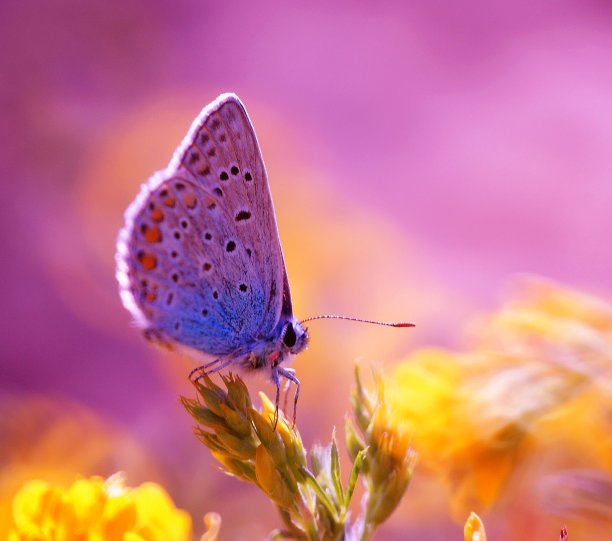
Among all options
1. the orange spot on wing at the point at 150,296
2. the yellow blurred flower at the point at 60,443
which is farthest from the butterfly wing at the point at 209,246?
the yellow blurred flower at the point at 60,443

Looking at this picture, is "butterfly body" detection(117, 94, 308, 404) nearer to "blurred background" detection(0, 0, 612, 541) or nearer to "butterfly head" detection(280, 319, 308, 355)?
"butterfly head" detection(280, 319, 308, 355)

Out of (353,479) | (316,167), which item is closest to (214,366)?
(353,479)

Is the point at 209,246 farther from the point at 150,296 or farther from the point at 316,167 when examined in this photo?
the point at 316,167

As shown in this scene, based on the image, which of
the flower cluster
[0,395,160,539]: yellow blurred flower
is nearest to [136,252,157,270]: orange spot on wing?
the flower cluster

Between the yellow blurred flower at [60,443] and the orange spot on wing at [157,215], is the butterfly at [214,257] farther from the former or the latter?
the yellow blurred flower at [60,443]

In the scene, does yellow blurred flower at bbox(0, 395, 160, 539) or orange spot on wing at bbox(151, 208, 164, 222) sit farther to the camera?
yellow blurred flower at bbox(0, 395, 160, 539)

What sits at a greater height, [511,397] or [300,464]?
[300,464]
